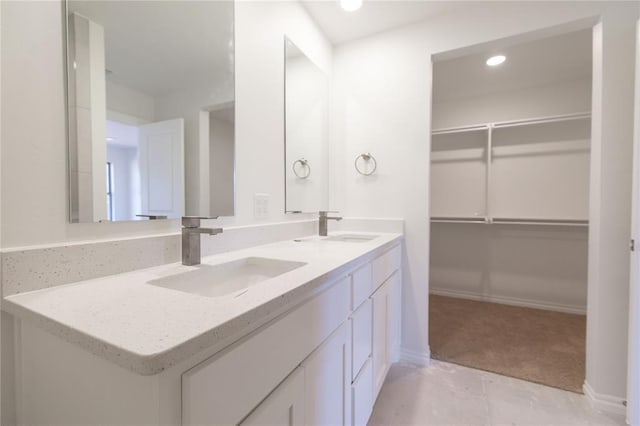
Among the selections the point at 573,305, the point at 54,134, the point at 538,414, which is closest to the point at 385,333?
the point at 538,414

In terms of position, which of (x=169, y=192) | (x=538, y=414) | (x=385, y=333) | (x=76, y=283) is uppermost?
(x=169, y=192)

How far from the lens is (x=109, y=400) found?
0.44m

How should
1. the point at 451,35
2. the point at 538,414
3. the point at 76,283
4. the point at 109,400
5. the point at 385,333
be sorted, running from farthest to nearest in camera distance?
the point at 451,35 → the point at 385,333 → the point at 538,414 → the point at 76,283 → the point at 109,400

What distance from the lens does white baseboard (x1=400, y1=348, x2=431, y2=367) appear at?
181cm

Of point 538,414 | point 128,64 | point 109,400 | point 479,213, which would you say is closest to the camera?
point 109,400

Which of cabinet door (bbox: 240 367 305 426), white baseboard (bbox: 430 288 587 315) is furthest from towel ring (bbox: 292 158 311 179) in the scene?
white baseboard (bbox: 430 288 587 315)

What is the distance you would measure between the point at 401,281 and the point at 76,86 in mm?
1826

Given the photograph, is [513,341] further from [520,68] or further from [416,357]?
[520,68]

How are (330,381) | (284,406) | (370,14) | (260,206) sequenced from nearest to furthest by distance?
(284,406) → (330,381) → (260,206) → (370,14)

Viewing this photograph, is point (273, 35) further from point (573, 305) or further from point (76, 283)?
point (573, 305)

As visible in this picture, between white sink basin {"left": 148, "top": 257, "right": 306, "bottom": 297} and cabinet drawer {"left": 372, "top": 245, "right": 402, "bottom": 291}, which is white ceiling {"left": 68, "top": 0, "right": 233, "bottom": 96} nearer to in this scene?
white sink basin {"left": 148, "top": 257, "right": 306, "bottom": 297}

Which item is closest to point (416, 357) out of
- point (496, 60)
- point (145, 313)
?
point (145, 313)

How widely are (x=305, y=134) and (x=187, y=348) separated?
5.17 feet

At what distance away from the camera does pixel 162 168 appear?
3.10 ft
